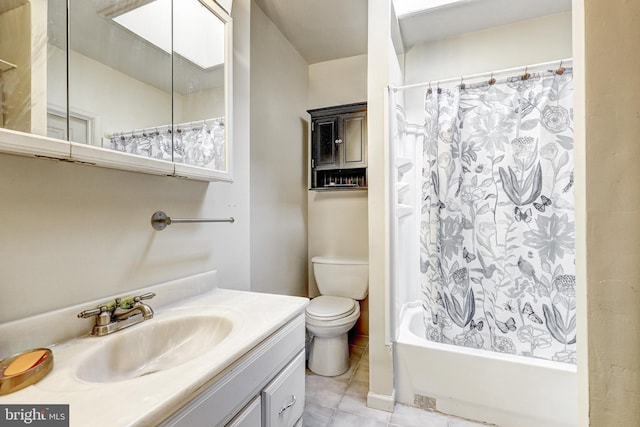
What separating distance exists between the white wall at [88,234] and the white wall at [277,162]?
573 millimetres

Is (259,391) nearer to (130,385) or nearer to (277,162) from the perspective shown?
(130,385)

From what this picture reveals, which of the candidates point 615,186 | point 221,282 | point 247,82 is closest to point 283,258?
point 221,282

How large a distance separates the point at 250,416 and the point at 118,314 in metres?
0.52

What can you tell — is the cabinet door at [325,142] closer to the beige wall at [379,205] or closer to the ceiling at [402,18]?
the ceiling at [402,18]

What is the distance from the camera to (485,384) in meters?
1.45

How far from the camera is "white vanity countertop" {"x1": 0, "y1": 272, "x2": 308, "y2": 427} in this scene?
1.60ft

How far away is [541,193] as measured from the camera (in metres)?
1.44

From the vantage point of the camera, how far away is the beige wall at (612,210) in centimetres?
38

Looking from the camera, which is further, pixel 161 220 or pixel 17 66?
pixel 161 220

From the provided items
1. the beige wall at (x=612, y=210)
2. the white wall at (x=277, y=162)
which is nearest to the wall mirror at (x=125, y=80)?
the white wall at (x=277, y=162)

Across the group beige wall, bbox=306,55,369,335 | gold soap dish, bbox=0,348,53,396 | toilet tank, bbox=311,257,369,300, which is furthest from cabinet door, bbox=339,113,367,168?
gold soap dish, bbox=0,348,53,396

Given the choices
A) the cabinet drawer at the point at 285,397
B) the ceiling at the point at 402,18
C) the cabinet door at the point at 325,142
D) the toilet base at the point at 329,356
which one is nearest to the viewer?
the cabinet drawer at the point at 285,397

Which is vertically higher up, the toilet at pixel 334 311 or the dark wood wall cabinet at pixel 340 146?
the dark wood wall cabinet at pixel 340 146

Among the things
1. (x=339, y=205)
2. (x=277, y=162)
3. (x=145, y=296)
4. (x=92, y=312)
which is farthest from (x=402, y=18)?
(x=92, y=312)
